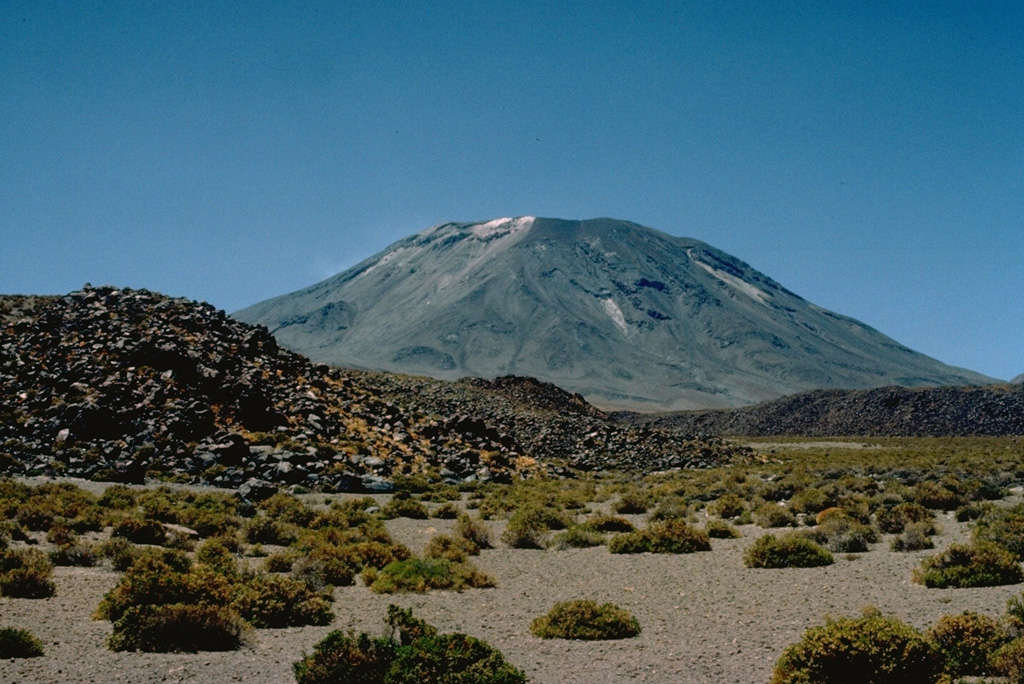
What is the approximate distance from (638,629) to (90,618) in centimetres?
731

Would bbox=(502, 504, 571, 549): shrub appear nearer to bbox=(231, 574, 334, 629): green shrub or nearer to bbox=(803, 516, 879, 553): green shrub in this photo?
bbox=(803, 516, 879, 553): green shrub

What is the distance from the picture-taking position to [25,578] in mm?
11172

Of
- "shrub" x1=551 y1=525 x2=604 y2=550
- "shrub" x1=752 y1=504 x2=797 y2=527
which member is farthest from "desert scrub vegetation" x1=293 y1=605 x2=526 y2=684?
"shrub" x1=752 y1=504 x2=797 y2=527

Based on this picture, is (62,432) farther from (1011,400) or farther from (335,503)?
(1011,400)

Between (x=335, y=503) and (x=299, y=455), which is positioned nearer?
(x=335, y=503)

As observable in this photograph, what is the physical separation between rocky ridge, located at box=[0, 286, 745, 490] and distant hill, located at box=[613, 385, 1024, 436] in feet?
211

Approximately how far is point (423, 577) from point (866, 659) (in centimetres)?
821

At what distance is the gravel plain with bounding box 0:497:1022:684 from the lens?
8.36 metres

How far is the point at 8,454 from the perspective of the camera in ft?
82.0

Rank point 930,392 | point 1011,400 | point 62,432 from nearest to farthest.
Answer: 1. point 62,432
2. point 1011,400
3. point 930,392

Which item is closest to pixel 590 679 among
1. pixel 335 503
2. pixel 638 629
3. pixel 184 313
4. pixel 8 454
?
pixel 638 629

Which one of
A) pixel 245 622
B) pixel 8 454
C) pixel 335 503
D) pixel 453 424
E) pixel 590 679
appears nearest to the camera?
pixel 590 679

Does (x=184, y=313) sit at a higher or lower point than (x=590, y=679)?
higher

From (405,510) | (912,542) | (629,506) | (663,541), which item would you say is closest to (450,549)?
(663,541)
